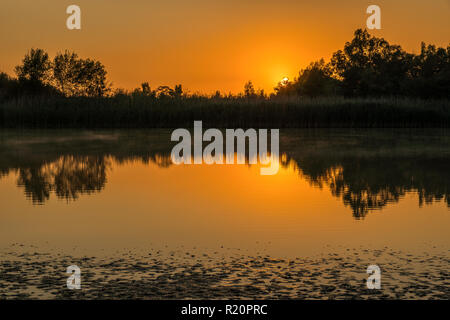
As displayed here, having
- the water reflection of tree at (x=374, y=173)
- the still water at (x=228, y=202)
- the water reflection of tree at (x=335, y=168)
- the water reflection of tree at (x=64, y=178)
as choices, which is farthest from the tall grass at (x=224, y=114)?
the water reflection of tree at (x=64, y=178)

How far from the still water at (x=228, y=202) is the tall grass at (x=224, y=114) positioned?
16264 millimetres

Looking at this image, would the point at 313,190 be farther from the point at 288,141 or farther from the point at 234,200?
the point at 288,141

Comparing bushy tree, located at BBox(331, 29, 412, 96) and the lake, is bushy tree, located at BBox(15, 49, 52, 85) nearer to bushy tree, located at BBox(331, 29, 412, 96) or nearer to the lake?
bushy tree, located at BBox(331, 29, 412, 96)

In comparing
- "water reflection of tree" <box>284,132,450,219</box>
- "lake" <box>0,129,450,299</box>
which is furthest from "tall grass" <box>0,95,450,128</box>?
"lake" <box>0,129,450,299</box>

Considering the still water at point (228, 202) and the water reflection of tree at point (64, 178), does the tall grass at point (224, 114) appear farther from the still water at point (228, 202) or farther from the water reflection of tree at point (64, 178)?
the water reflection of tree at point (64, 178)

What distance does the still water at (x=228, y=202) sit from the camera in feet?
25.7

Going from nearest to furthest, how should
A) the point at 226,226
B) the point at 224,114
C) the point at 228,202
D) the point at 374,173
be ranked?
the point at 226,226
the point at 228,202
the point at 374,173
the point at 224,114

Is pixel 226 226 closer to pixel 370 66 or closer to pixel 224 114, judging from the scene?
pixel 224 114

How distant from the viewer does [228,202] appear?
10812mm

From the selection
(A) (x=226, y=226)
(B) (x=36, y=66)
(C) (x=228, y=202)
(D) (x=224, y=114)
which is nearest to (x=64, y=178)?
(C) (x=228, y=202)

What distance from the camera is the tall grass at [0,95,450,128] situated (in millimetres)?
36125

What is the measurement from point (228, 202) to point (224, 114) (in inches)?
1002
